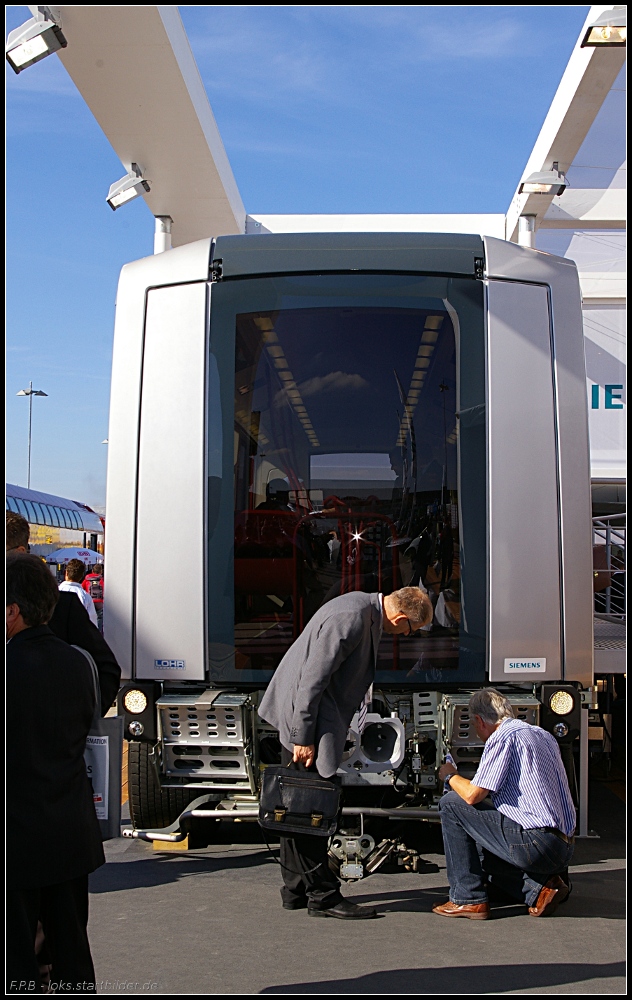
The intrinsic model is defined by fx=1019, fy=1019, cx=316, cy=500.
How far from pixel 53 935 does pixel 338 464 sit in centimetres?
324

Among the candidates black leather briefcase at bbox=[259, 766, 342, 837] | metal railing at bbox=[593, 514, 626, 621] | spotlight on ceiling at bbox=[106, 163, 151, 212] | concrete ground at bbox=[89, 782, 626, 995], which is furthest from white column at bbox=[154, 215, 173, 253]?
black leather briefcase at bbox=[259, 766, 342, 837]

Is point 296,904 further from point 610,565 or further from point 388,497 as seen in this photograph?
point 610,565

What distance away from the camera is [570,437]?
5.27 meters

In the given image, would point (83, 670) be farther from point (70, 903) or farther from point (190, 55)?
point (190, 55)

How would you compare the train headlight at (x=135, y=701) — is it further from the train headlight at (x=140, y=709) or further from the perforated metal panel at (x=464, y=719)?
the perforated metal panel at (x=464, y=719)

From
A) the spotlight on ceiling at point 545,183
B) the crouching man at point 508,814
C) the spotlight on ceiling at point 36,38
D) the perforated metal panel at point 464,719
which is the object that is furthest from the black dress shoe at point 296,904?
the spotlight on ceiling at point 545,183

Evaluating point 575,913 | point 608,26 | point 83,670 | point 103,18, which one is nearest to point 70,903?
point 83,670

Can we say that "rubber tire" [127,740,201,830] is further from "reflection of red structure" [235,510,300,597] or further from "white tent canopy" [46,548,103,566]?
"white tent canopy" [46,548,103,566]

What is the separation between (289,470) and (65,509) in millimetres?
33398

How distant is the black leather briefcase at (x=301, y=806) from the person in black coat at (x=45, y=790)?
145cm

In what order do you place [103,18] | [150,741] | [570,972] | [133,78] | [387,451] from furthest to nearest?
[133,78] → [103,18] → [387,451] → [150,741] → [570,972]

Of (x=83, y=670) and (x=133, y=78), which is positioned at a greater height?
(x=133, y=78)

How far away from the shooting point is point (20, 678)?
3.14 meters

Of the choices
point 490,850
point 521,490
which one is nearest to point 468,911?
point 490,850
